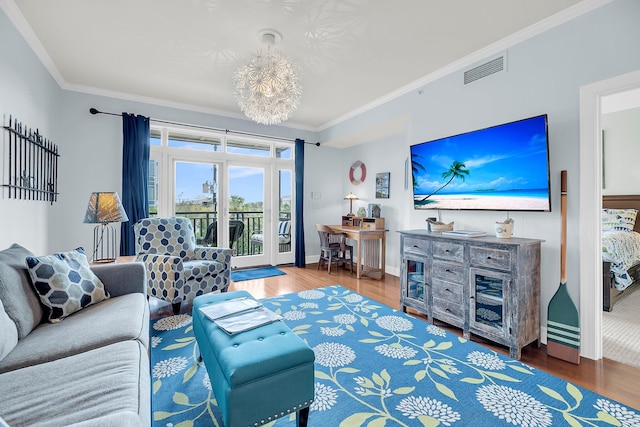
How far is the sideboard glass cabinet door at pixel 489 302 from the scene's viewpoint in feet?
7.34

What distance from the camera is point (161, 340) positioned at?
2393 millimetres

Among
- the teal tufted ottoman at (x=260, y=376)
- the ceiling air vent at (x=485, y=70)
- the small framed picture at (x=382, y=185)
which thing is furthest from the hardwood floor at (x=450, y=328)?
the ceiling air vent at (x=485, y=70)

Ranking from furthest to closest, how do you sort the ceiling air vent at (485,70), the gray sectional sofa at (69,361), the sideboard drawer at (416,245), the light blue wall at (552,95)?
the sideboard drawer at (416,245) → the ceiling air vent at (485,70) → the light blue wall at (552,95) → the gray sectional sofa at (69,361)

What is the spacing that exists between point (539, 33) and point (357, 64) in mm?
1586

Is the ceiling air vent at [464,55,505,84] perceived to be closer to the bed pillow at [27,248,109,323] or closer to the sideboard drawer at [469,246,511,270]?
the sideboard drawer at [469,246,511,270]

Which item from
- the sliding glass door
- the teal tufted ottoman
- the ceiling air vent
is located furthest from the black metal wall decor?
the ceiling air vent

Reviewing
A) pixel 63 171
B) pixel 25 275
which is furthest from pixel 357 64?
pixel 63 171

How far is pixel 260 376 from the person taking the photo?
1.24 metres

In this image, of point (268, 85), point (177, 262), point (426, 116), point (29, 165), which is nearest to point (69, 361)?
point (177, 262)

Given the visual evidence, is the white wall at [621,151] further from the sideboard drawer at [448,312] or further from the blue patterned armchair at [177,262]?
the blue patterned armchair at [177,262]

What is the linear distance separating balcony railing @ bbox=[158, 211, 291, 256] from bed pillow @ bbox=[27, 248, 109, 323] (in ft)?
9.14

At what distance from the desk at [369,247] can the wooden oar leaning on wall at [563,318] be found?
8.05 ft

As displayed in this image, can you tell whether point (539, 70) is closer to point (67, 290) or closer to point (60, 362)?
point (60, 362)

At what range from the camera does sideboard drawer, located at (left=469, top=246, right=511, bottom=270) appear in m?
2.24
